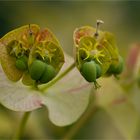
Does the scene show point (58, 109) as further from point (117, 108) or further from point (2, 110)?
point (2, 110)

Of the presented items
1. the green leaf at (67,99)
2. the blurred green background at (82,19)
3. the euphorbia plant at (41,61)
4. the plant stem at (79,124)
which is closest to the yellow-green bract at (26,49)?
the euphorbia plant at (41,61)

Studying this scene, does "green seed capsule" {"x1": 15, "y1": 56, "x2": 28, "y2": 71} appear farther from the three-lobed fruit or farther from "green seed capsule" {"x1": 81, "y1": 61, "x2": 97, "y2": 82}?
"green seed capsule" {"x1": 81, "y1": 61, "x2": 97, "y2": 82}

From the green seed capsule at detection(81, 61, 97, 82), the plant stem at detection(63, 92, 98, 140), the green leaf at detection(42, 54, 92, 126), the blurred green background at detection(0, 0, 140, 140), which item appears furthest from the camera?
the blurred green background at detection(0, 0, 140, 140)

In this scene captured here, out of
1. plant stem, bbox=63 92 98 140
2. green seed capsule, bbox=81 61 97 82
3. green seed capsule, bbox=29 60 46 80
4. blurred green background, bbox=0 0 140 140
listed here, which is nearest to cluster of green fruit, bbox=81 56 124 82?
green seed capsule, bbox=81 61 97 82

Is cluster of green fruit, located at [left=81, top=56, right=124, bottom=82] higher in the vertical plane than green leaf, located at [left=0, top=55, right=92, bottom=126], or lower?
higher

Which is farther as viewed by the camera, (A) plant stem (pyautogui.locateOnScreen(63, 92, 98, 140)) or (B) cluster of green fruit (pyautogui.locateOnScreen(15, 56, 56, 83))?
(A) plant stem (pyautogui.locateOnScreen(63, 92, 98, 140))

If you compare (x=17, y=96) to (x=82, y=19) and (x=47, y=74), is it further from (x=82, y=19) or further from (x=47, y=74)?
(x=82, y=19)

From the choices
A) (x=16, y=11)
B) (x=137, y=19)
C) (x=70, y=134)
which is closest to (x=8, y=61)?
(x=70, y=134)
